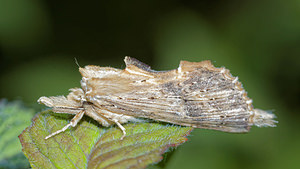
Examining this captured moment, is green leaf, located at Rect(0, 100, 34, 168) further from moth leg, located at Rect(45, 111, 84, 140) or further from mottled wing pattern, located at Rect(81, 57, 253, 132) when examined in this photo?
mottled wing pattern, located at Rect(81, 57, 253, 132)

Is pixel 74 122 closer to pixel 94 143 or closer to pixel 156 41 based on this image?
pixel 94 143

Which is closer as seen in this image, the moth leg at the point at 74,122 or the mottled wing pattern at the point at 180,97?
the moth leg at the point at 74,122

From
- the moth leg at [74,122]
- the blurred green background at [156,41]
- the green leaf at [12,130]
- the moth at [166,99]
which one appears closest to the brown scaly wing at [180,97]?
the moth at [166,99]

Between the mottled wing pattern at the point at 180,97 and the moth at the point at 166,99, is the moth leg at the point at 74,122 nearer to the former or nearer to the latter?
the moth at the point at 166,99

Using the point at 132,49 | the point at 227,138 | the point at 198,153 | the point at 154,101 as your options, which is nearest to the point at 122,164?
Answer: the point at 154,101

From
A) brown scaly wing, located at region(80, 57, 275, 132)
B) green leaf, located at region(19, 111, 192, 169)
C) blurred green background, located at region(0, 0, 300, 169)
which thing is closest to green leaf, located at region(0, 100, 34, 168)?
green leaf, located at region(19, 111, 192, 169)

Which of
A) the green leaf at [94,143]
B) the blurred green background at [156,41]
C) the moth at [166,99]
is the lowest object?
the green leaf at [94,143]
